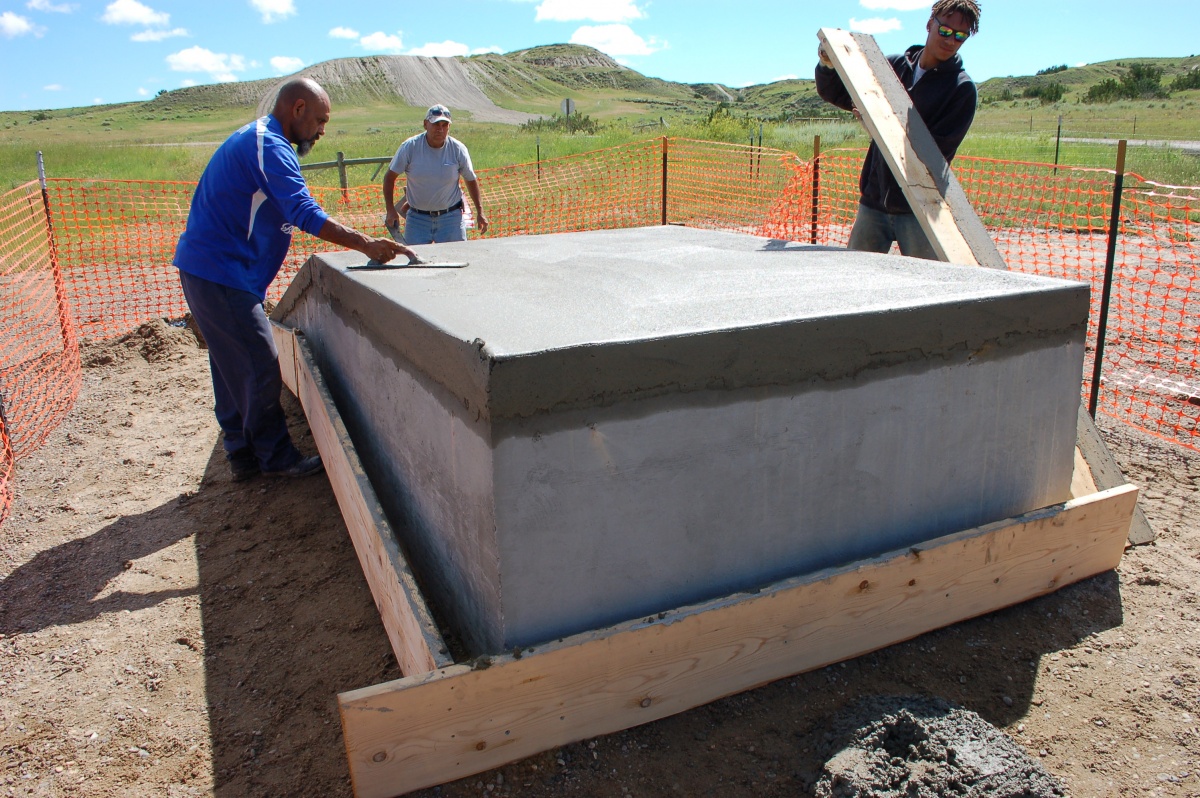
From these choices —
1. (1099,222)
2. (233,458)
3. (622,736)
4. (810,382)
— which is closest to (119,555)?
(233,458)

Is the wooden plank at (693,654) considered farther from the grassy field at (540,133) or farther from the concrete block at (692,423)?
the grassy field at (540,133)

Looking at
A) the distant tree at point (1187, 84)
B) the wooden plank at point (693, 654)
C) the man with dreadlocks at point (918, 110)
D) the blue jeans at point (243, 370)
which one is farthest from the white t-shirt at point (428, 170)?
the distant tree at point (1187, 84)

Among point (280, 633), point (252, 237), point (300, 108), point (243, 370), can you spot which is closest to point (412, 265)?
point (252, 237)

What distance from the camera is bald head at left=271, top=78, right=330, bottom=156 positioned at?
13.4 feet

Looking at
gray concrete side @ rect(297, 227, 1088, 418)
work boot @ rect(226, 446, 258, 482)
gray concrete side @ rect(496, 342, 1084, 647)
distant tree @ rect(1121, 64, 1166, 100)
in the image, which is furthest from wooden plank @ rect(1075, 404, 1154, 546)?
distant tree @ rect(1121, 64, 1166, 100)

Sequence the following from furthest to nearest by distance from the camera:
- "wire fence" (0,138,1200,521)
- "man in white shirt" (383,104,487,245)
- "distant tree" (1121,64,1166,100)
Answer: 1. "distant tree" (1121,64,1166,100)
2. "man in white shirt" (383,104,487,245)
3. "wire fence" (0,138,1200,521)

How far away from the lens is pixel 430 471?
284 centimetres

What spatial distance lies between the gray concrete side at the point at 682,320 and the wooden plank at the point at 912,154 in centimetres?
39

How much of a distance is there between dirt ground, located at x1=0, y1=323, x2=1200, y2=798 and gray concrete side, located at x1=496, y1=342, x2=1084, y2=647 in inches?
17.2

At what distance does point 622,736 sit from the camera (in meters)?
2.56

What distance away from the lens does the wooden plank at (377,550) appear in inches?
97.8

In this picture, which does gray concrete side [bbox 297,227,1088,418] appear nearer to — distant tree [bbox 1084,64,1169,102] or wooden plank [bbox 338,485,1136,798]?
wooden plank [bbox 338,485,1136,798]

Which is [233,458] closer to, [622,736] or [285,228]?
[285,228]

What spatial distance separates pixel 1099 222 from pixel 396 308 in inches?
562
